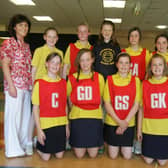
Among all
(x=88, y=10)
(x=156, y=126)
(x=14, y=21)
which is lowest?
(x=156, y=126)

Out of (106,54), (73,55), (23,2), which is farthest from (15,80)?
(23,2)

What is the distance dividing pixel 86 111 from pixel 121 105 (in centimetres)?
40

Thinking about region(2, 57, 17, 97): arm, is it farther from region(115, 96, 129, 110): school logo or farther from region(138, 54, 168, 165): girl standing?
region(138, 54, 168, 165): girl standing

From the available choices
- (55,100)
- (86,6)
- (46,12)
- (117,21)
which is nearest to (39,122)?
(55,100)

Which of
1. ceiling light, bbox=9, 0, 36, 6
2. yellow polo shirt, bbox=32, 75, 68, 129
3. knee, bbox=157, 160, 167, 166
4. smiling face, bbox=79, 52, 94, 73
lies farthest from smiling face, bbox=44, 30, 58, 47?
ceiling light, bbox=9, 0, 36, 6

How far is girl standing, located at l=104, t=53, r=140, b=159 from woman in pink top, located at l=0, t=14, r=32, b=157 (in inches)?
38.2

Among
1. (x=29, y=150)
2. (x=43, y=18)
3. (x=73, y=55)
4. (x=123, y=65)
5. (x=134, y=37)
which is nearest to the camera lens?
(x=123, y=65)

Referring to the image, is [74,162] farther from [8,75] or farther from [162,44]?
[162,44]

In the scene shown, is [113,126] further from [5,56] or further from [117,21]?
[117,21]

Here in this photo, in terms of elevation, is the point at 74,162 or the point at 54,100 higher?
the point at 54,100

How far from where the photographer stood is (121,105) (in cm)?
282

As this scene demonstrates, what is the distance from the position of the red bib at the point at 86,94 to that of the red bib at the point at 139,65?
1.86ft

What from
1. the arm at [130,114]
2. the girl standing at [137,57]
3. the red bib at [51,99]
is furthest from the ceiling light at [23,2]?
the arm at [130,114]

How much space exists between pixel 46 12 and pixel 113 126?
633cm
